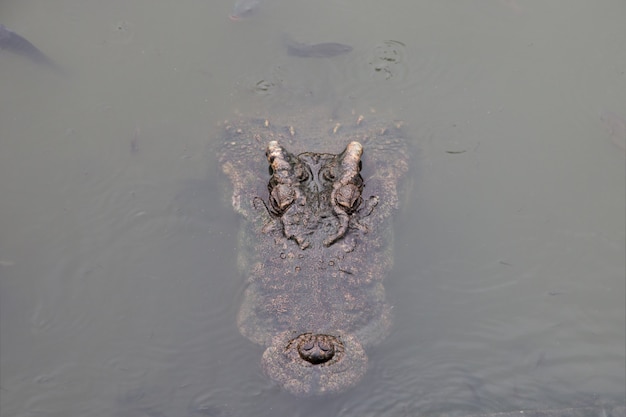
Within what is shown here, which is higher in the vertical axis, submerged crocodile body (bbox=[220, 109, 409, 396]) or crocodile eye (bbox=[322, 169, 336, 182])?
crocodile eye (bbox=[322, 169, 336, 182])

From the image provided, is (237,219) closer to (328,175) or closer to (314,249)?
(328,175)

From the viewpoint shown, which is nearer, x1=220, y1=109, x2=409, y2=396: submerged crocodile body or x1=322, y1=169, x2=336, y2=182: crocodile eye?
x1=220, y1=109, x2=409, y2=396: submerged crocodile body

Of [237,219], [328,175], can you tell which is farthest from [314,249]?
Result: [237,219]

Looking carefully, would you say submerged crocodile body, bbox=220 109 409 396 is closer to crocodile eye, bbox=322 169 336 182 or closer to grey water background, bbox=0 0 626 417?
crocodile eye, bbox=322 169 336 182

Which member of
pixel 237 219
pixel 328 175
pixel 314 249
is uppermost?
pixel 328 175

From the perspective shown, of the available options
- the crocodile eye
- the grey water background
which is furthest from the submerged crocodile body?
the grey water background

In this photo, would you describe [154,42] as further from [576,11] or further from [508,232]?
[576,11]
